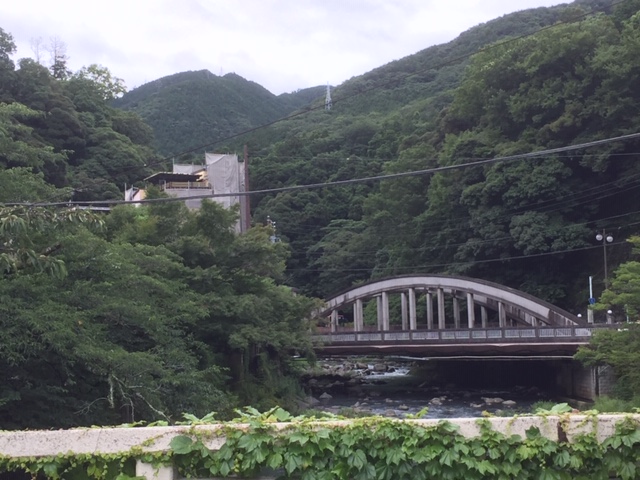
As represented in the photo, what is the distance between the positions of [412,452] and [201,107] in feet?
275

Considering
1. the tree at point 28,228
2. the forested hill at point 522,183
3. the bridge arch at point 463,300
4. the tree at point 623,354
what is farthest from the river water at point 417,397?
the tree at point 28,228

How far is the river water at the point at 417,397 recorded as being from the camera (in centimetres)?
2522

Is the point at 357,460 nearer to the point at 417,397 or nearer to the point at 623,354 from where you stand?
the point at 623,354

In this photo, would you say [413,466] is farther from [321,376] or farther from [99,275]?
[321,376]

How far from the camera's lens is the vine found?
11.1 ft

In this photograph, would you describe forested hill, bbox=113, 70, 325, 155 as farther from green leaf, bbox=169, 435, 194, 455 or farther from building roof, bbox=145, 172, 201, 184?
green leaf, bbox=169, 435, 194, 455

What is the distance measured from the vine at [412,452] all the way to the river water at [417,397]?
65.5ft

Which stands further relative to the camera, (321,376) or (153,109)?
(153,109)

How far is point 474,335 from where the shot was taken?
29.1 m

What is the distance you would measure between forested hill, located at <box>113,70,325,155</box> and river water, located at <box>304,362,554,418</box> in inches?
1596

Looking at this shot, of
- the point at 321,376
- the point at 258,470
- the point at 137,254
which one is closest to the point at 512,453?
the point at 258,470

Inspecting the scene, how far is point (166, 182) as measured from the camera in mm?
45094

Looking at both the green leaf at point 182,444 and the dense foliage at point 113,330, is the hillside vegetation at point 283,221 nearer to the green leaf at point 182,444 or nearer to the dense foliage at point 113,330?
the dense foliage at point 113,330

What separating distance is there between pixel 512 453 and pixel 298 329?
66.5 ft
